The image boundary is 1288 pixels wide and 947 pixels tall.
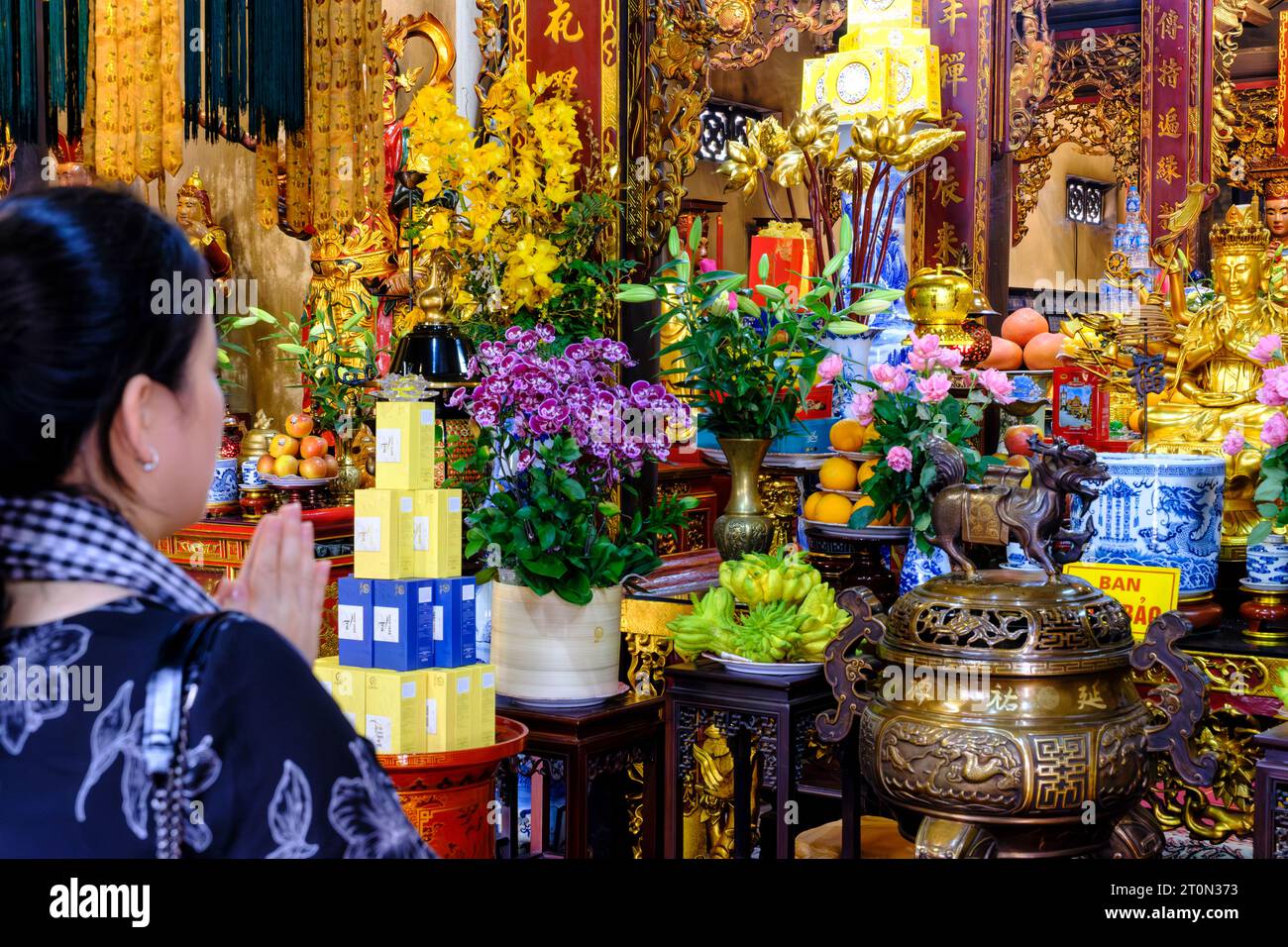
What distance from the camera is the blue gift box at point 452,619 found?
195 centimetres

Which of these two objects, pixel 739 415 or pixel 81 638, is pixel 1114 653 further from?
pixel 81 638

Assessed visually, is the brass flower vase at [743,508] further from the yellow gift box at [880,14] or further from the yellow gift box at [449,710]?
the yellow gift box at [880,14]

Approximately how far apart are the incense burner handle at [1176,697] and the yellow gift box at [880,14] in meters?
3.10

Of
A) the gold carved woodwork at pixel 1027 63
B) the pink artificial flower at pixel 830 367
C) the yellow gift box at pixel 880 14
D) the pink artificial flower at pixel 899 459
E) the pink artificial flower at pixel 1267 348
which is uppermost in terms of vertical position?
the gold carved woodwork at pixel 1027 63

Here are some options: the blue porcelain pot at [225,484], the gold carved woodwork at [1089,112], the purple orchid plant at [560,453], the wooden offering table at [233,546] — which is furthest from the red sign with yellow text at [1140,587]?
the gold carved woodwork at [1089,112]

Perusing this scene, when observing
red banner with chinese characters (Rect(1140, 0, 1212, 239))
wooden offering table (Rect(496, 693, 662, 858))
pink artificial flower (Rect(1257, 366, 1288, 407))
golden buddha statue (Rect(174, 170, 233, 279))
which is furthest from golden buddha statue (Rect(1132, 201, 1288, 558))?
red banner with chinese characters (Rect(1140, 0, 1212, 239))

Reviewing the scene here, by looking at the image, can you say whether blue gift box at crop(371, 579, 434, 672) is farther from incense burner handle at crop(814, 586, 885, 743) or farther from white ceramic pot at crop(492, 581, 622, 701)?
incense burner handle at crop(814, 586, 885, 743)

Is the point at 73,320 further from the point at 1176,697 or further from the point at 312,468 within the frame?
the point at 312,468

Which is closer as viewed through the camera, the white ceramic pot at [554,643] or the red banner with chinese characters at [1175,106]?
the white ceramic pot at [554,643]

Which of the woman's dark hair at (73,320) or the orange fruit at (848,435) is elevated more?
the woman's dark hair at (73,320)

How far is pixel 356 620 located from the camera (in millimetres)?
1962

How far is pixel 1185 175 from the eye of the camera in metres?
6.74

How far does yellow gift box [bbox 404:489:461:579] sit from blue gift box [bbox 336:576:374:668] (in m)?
0.07

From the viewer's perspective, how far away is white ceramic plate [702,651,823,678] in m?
2.10
